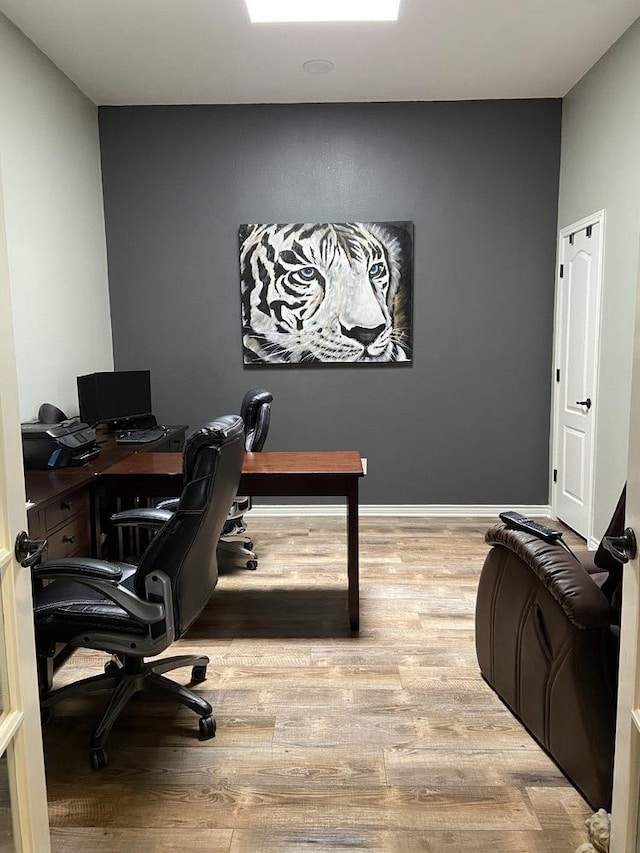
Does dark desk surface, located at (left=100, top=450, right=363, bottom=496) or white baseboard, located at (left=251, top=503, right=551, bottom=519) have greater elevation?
dark desk surface, located at (left=100, top=450, right=363, bottom=496)

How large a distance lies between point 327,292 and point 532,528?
305 cm

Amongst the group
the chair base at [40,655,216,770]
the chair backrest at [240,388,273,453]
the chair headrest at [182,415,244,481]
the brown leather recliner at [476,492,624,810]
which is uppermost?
the chair headrest at [182,415,244,481]

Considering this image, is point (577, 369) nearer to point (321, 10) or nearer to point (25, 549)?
point (321, 10)

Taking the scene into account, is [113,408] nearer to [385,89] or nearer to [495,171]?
[385,89]

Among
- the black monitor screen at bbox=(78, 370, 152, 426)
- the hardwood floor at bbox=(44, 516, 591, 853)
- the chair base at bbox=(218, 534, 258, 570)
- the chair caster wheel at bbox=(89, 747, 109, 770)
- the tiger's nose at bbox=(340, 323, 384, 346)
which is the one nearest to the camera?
the hardwood floor at bbox=(44, 516, 591, 853)

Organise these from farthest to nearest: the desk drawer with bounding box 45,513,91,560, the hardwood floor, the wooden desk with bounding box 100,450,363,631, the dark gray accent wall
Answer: the dark gray accent wall < the wooden desk with bounding box 100,450,363,631 < the desk drawer with bounding box 45,513,91,560 < the hardwood floor

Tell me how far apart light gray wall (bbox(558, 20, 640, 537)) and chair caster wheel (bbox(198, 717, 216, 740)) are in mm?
2762

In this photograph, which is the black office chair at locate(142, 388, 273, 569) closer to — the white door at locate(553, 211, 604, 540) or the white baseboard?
the white baseboard

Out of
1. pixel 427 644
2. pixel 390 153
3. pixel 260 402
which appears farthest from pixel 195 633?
pixel 390 153

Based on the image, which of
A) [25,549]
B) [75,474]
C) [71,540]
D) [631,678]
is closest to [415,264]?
[75,474]

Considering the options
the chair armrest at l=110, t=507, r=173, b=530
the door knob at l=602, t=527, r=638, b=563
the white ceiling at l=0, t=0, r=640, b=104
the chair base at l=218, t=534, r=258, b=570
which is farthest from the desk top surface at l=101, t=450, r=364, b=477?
the white ceiling at l=0, t=0, r=640, b=104

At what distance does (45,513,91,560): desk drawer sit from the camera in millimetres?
2531

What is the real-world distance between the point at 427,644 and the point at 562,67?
3726 millimetres

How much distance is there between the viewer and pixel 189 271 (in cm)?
494
